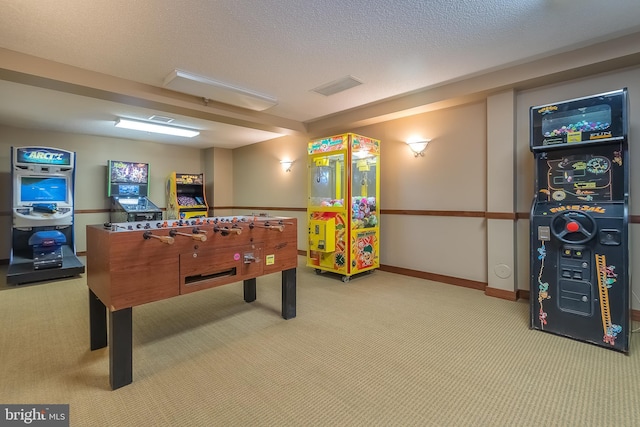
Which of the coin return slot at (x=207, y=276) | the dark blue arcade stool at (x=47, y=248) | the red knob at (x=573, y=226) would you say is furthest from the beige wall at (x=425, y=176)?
the coin return slot at (x=207, y=276)

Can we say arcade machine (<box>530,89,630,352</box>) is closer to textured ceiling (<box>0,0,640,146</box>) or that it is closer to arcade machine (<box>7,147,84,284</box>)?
textured ceiling (<box>0,0,640,146</box>)

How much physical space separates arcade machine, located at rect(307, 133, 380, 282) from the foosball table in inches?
56.9

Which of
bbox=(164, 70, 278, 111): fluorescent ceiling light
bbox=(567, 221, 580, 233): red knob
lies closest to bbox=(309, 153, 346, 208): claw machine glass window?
bbox=(164, 70, 278, 111): fluorescent ceiling light

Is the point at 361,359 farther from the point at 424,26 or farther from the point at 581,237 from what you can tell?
the point at 424,26

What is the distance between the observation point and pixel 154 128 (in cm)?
534

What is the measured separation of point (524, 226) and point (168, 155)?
7122 mm

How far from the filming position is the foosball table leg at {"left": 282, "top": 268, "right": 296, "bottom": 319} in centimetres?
295

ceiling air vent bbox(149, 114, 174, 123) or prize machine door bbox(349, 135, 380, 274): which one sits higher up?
ceiling air vent bbox(149, 114, 174, 123)

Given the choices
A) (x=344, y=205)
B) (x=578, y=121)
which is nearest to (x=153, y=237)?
(x=344, y=205)

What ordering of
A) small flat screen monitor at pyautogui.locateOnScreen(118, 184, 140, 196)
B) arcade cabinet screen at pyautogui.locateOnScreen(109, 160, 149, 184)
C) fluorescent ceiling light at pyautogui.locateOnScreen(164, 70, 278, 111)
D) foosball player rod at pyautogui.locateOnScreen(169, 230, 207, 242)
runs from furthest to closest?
1. small flat screen monitor at pyautogui.locateOnScreen(118, 184, 140, 196)
2. arcade cabinet screen at pyautogui.locateOnScreen(109, 160, 149, 184)
3. fluorescent ceiling light at pyautogui.locateOnScreen(164, 70, 278, 111)
4. foosball player rod at pyautogui.locateOnScreen(169, 230, 207, 242)

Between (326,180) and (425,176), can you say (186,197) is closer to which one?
(326,180)

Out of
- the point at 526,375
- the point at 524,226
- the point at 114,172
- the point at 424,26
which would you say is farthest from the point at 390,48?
the point at 114,172

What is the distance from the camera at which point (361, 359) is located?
2230mm

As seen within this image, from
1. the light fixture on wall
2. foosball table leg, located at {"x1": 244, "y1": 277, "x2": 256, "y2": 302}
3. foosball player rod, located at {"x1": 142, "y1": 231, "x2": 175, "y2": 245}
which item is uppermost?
the light fixture on wall
